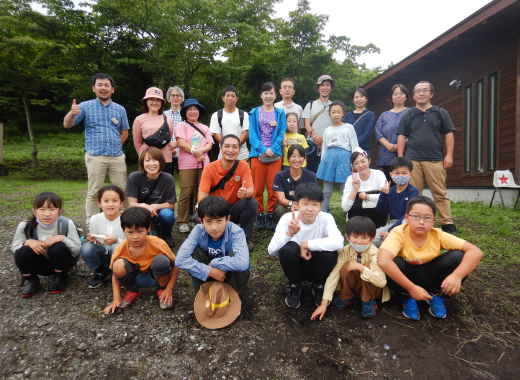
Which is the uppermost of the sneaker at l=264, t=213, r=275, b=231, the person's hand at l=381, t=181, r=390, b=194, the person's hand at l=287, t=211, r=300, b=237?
the person's hand at l=381, t=181, r=390, b=194

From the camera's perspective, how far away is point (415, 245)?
104 inches

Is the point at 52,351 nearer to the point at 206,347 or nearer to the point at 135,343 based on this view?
the point at 135,343

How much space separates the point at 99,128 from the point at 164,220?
5.77ft

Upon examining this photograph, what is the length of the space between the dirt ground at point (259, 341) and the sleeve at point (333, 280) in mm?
201

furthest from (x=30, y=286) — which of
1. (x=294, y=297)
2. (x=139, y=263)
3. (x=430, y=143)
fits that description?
(x=430, y=143)

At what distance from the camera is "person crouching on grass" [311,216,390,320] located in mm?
2568

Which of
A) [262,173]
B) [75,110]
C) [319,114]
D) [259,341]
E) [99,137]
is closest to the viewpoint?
[259,341]

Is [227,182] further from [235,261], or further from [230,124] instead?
[235,261]

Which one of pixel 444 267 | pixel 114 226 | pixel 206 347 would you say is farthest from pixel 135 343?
pixel 444 267

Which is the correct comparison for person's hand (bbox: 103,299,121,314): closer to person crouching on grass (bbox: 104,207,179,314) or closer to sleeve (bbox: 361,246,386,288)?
person crouching on grass (bbox: 104,207,179,314)

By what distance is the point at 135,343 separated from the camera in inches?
91.5

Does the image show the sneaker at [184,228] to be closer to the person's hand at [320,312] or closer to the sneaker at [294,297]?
the sneaker at [294,297]

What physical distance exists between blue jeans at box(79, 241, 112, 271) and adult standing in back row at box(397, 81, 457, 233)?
13.2 feet

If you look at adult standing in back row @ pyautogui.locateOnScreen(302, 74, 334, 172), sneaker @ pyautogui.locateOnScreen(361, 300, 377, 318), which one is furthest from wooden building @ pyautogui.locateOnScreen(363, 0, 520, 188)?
sneaker @ pyautogui.locateOnScreen(361, 300, 377, 318)
